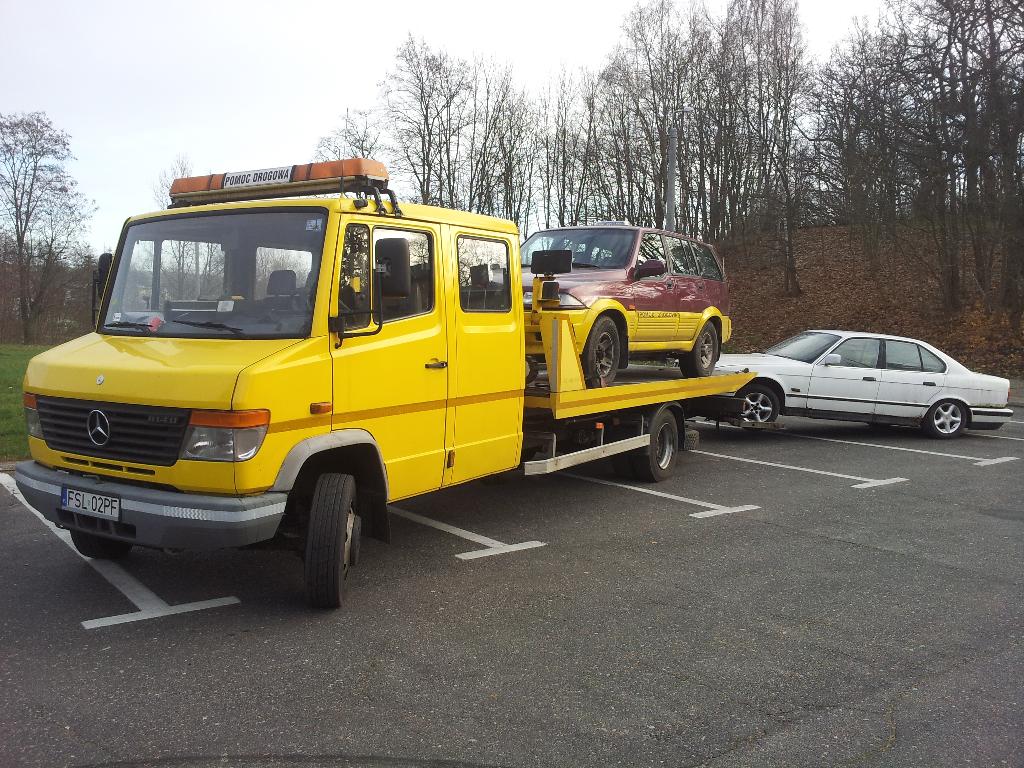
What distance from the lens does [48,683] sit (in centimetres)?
385

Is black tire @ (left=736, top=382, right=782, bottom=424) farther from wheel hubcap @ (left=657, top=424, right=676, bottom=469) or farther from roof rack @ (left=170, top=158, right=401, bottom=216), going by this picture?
roof rack @ (left=170, top=158, right=401, bottom=216)

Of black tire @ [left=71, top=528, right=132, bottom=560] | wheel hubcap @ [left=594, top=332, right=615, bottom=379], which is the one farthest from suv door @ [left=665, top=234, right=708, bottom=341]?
black tire @ [left=71, top=528, right=132, bottom=560]

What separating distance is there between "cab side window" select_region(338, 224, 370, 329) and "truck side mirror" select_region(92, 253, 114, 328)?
5.66 ft

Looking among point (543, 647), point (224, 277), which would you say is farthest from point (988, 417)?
point (224, 277)

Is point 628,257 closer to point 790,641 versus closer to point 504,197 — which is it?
point 790,641

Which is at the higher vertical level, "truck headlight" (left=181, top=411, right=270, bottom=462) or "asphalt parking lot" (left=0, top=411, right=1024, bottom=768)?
"truck headlight" (left=181, top=411, right=270, bottom=462)

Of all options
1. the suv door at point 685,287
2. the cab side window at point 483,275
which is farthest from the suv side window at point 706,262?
the cab side window at point 483,275

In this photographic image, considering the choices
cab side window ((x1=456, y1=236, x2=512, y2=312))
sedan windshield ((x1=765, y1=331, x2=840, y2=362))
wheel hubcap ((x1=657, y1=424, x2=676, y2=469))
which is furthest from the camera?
sedan windshield ((x1=765, y1=331, x2=840, y2=362))

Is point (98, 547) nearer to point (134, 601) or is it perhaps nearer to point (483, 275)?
point (134, 601)

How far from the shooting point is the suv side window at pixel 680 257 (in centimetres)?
912

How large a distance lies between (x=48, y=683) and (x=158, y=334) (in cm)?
195

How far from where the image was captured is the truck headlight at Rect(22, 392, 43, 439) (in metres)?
4.91

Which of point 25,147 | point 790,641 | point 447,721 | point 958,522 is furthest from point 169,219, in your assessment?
point 25,147

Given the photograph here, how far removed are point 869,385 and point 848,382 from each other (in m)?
0.37
